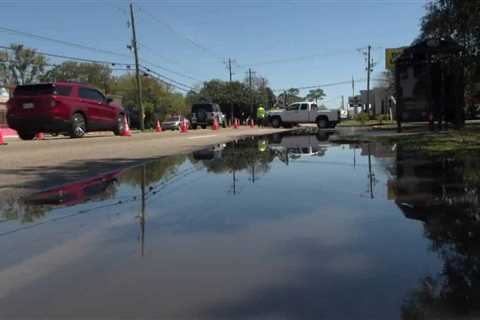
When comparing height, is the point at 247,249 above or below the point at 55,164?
below

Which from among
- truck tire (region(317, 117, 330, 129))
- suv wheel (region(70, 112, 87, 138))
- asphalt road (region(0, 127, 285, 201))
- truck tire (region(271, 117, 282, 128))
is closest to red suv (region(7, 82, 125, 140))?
suv wheel (region(70, 112, 87, 138))

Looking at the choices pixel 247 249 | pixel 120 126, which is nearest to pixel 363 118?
pixel 120 126

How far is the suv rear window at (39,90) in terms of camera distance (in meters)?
16.2

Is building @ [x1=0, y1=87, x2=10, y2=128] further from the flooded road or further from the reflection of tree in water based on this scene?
the reflection of tree in water

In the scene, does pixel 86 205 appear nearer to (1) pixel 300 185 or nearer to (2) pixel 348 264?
(1) pixel 300 185

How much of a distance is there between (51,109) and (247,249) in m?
14.1

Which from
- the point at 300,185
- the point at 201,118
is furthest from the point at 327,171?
the point at 201,118

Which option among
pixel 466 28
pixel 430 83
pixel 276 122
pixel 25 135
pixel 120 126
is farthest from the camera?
pixel 276 122

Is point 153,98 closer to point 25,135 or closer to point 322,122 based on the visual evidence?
point 322,122

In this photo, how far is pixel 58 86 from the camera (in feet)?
54.6

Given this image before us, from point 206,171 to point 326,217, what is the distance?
390 centimetres

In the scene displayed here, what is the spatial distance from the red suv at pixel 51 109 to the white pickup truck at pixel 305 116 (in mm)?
20362

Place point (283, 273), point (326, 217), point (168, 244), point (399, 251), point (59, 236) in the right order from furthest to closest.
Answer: point (326, 217)
point (59, 236)
point (168, 244)
point (399, 251)
point (283, 273)

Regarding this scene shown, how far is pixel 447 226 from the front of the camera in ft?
13.5
